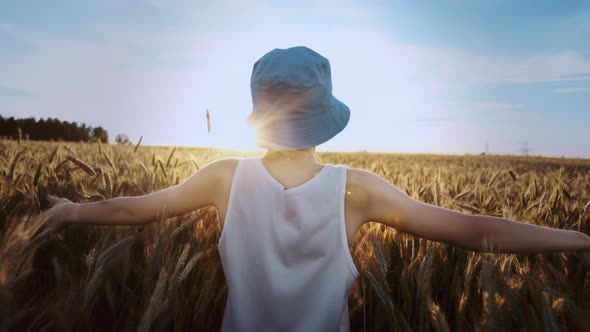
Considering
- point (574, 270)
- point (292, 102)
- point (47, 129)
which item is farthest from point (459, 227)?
point (47, 129)

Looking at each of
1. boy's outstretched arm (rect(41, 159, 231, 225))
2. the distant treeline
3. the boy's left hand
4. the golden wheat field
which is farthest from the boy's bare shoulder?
the distant treeline

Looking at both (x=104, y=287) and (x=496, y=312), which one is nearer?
(x=496, y=312)

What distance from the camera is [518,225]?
1048 millimetres

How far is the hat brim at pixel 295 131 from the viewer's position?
1215 mm

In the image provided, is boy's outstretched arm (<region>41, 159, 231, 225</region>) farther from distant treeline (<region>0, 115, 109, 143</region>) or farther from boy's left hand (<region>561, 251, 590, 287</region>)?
distant treeline (<region>0, 115, 109, 143</region>)

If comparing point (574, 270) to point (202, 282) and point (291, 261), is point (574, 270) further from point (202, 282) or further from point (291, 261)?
point (202, 282)

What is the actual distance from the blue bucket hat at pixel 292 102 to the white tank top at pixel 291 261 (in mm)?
139

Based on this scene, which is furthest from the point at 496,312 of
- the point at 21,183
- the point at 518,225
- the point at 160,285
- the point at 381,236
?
the point at 21,183

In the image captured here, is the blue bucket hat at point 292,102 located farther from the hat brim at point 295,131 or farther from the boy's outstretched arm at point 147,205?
the boy's outstretched arm at point 147,205

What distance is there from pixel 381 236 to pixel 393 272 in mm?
187

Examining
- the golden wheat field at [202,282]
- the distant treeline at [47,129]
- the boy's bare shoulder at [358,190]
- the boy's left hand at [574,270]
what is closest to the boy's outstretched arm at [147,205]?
the golden wheat field at [202,282]

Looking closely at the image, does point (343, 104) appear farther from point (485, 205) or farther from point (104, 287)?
point (485, 205)

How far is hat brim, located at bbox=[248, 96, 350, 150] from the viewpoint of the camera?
1.21 meters

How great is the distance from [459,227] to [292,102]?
633mm
